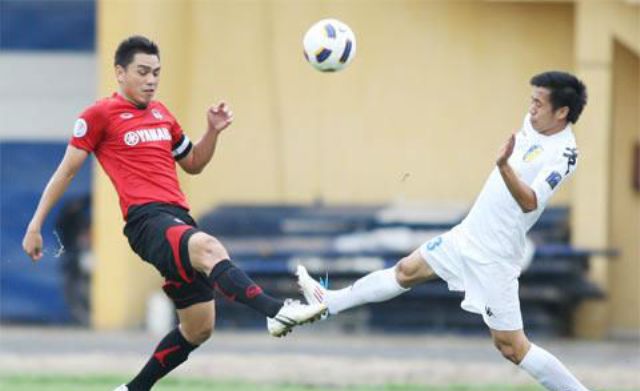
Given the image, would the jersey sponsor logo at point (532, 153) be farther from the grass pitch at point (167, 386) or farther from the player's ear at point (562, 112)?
the grass pitch at point (167, 386)

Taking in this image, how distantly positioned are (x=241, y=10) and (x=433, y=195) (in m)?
3.29

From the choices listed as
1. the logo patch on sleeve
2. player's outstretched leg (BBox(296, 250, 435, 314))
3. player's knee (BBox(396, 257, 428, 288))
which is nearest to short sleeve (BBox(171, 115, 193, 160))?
player's outstretched leg (BBox(296, 250, 435, 314))

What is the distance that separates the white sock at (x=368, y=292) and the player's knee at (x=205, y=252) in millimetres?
1245

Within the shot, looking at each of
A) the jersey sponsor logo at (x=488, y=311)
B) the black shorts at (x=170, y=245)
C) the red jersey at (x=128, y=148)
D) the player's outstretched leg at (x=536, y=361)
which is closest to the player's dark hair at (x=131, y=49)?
the red jersey at (x=128, y=148)

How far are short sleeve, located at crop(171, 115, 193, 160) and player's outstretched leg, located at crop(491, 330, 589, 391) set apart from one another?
2.50 m

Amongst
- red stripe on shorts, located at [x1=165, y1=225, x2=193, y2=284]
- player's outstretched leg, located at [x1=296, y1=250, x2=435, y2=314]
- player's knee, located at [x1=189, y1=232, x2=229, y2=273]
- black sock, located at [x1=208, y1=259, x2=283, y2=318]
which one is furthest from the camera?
player's outstretched leg, located at [x1=296, y1=250, x2=435, y2=314]

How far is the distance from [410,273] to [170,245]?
1818mm

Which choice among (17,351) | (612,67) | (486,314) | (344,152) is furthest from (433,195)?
(486,314)

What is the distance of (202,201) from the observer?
76.7 feet

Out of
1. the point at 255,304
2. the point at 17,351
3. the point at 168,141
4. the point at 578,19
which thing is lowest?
the point at 17,351

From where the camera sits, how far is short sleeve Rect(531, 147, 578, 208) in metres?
12.4

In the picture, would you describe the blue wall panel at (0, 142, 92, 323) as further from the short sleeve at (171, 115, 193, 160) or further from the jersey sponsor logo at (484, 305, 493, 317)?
the jersey sponsor logo at (484, 305, 493, 317)

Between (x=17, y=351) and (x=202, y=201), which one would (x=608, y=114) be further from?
(x=17, y=351)

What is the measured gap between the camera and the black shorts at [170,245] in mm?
12258
